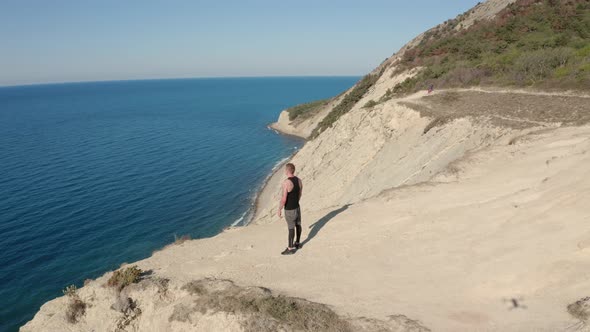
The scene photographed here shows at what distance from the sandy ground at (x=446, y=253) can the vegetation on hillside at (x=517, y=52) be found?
49.8 feet

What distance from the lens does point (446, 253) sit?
28.1 feet

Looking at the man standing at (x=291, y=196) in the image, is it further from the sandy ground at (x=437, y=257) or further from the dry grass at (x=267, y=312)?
the dry grass at (x=267, y=312)

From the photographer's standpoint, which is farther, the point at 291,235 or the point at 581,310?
the point at 291,235

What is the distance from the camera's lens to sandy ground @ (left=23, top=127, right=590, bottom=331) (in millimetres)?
6578

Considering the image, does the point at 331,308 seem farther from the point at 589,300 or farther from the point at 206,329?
the point at 589,300

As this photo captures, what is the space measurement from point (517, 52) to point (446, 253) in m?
33.1

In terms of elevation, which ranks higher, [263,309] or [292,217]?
[292,217]

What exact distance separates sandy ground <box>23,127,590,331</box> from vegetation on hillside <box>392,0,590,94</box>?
1517cm

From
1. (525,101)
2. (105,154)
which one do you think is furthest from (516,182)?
(105,154)

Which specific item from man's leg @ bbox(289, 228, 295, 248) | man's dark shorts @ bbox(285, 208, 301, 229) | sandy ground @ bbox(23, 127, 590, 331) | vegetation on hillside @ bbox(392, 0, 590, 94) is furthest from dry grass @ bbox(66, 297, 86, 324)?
vegetation on hillside @ bbox(392, 0, 590, 94)

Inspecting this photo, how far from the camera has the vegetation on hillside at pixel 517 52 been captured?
86.3ft

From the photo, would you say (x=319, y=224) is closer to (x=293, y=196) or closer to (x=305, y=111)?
(x=293, y=196)

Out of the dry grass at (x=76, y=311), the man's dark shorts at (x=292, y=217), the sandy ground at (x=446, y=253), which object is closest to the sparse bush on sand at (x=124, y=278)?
the sandy ground at (x=446, y=253)

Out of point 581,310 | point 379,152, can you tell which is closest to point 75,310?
point 581,310
